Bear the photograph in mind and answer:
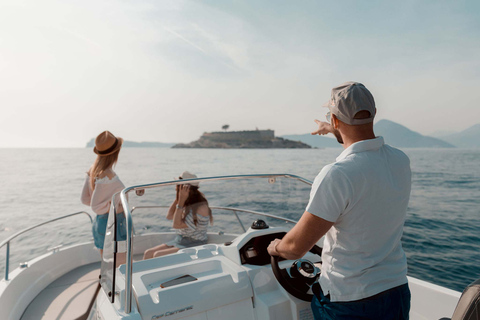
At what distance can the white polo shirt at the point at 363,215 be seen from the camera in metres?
1.08

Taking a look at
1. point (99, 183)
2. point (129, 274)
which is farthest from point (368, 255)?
point (99, 183)

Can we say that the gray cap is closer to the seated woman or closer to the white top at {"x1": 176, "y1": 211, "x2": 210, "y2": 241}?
the seated woman

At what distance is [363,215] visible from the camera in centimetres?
113

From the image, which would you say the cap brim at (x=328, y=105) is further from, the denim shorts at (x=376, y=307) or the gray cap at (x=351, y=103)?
the denim shorts at (x=376, y=307)

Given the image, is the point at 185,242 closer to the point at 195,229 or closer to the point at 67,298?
the point at 195,229

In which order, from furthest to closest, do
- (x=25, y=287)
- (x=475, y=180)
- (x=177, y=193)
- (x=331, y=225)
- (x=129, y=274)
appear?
(x=475, y=180)
(x=25, y=287)
(x=177, y=193)
(x=129, y=274)
(x=331, y=225)

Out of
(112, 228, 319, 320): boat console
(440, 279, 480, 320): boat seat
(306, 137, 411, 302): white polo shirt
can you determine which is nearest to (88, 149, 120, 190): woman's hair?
(112, 228, 319, 320): boat console

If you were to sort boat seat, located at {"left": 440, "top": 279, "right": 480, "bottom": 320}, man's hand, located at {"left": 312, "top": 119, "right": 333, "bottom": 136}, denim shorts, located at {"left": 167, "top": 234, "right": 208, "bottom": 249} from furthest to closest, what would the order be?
1. denim shorts, located at {"left": 167, "top": 234, "right": 208, "bottom": 249}
2. man's hand, located at {"left": 312, "top": 119, "right": 333, "bottom": 136}
3. boat seat, located at {"left": 440, "top": 279, "right": 480, "bottom": 320}

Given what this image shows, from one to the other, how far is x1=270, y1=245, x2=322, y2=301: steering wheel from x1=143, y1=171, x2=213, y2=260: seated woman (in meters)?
0.69

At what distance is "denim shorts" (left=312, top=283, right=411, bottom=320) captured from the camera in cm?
121

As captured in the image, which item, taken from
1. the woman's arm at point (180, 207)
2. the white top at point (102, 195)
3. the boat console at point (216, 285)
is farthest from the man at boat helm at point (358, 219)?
the white top at point (102, 195)

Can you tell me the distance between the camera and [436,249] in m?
7.29

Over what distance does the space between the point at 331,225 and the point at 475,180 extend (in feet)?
69.3

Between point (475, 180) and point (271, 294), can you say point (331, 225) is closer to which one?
point (271, 294)
